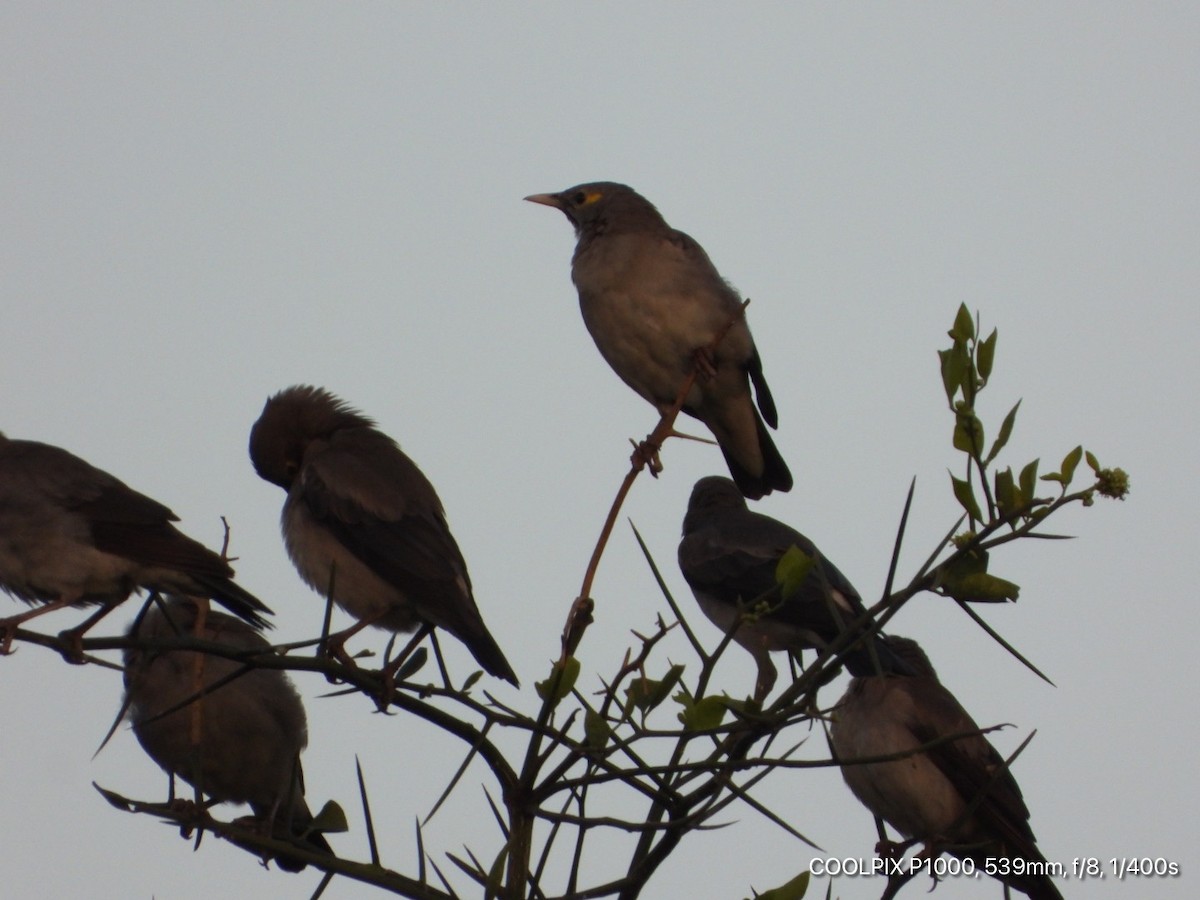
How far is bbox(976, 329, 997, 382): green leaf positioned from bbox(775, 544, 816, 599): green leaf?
0.44 meters

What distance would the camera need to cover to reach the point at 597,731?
2.29 metres

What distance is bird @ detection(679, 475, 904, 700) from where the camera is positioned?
5.72 meters

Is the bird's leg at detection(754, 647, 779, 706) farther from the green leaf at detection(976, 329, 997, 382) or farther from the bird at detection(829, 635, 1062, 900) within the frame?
the green leaf at detection(976, 329, 997, 382)

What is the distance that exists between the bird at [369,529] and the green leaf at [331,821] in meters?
1.66

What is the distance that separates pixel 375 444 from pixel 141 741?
1679 mm

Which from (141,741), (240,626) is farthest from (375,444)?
(141,741)

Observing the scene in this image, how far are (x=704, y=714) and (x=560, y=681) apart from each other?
10.3 inches

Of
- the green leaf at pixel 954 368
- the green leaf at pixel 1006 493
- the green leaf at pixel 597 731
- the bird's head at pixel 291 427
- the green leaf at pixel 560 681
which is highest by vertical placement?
the bird's head at pixel 291 427

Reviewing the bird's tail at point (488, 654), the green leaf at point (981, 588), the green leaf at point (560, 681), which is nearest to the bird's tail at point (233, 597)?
Result: the bird's tail at point (488, 654)

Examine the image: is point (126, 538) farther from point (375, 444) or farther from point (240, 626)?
point (240, 626)

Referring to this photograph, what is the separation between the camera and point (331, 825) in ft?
8.57

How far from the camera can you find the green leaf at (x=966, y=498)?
203 cm

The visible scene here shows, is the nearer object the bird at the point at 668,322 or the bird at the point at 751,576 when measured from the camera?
the bird at the point at 751,576

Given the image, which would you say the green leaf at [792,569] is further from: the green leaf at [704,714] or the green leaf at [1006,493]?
the green leaf at [1006,493]
